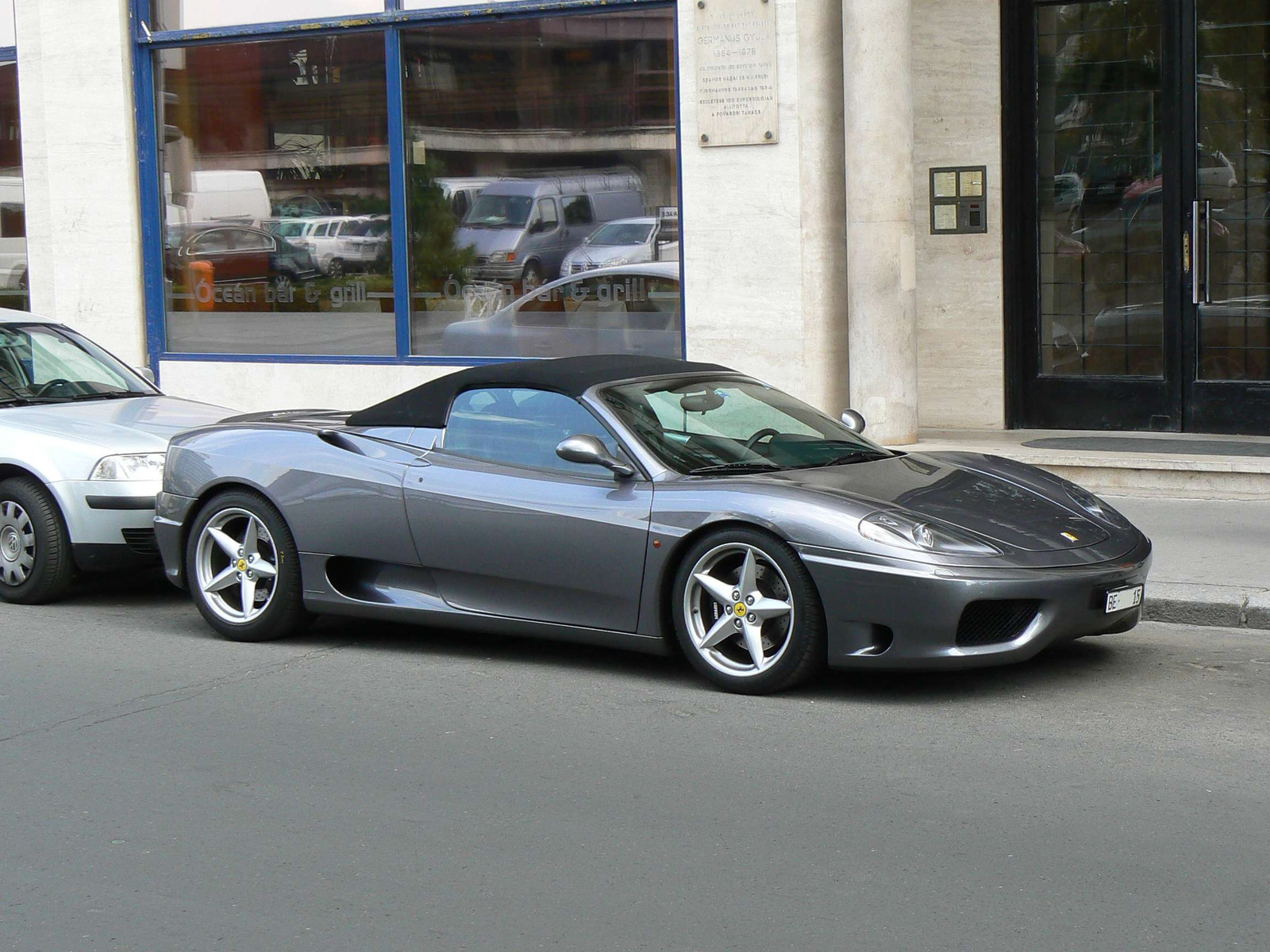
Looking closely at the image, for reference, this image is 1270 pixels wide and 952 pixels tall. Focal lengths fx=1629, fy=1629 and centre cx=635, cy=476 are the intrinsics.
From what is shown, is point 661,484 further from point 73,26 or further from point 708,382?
point 73,26

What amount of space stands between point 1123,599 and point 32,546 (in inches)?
212

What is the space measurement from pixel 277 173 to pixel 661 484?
8716 mm

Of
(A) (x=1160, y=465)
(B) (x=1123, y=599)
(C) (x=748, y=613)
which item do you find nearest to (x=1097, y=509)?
(B) (x=1123, y=599)

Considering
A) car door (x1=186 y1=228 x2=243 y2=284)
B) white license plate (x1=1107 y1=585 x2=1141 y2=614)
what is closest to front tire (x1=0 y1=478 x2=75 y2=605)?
white license plate (x1=1107 y1=585 x2=1141 y2=614)

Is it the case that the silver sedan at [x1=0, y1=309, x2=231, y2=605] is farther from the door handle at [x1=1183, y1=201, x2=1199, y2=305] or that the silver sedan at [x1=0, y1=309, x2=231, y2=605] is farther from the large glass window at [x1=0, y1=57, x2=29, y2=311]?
the large glass window at [x1=0, y1=57, x2=29, y2=311]

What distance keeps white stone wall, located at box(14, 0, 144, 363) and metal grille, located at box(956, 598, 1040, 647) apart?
10.6 metres

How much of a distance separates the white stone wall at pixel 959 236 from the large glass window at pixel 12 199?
332 inches

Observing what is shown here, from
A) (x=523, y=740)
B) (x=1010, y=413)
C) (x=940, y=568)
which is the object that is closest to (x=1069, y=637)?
(x=940, y=568)

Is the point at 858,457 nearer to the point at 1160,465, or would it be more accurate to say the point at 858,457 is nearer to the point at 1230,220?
the point at 1160,465

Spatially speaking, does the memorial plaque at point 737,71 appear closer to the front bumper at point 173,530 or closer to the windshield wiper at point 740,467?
the windshield wiper at point 740,467

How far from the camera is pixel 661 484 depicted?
6383 mm

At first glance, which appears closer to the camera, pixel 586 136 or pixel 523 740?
pixel 523 740

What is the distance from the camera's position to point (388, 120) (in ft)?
44.2

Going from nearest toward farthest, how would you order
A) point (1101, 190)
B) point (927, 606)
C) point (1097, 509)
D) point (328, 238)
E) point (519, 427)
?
point (927, 606), point (1097, 509), point (519, 427), point (1101, 190), point (328, 238)
